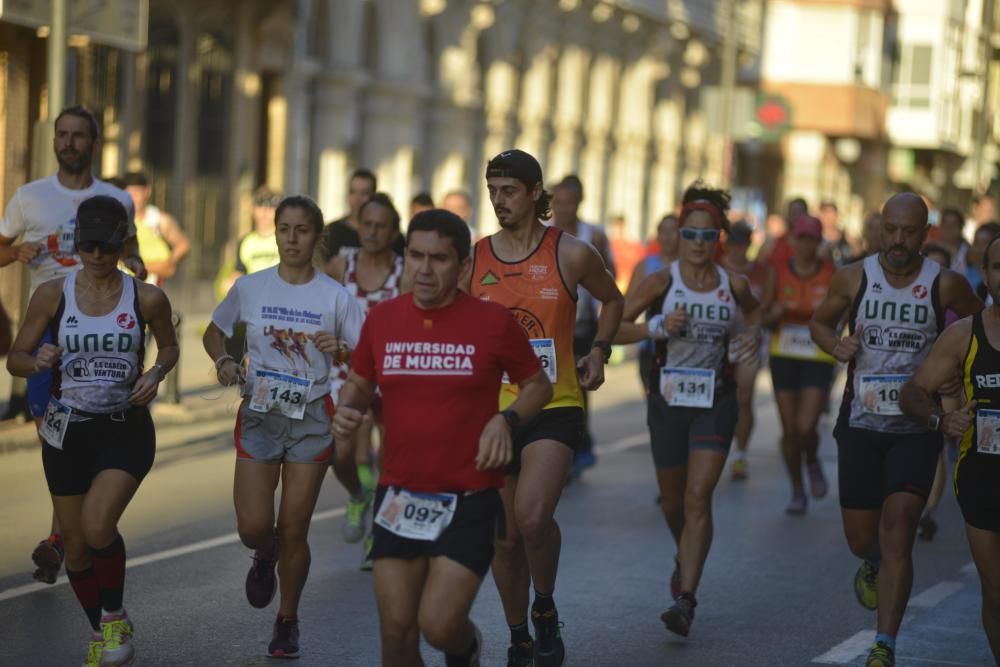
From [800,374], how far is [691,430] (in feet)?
14.2

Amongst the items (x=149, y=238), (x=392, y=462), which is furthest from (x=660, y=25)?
(x=392, y=462)

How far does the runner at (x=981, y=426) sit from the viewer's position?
7.38m

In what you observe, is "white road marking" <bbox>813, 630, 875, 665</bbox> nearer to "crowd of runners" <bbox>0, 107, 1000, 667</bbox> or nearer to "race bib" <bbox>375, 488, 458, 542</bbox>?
"crowd of runners" <bbox>0, 107, 1000, 667</bbox>

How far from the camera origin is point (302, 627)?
870 cm

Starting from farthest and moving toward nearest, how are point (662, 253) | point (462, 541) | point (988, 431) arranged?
point (662, 253), point (988, 431), point (462, 541)

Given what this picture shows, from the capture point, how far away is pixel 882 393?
27.6 feet

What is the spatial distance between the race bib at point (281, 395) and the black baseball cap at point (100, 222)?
791mm

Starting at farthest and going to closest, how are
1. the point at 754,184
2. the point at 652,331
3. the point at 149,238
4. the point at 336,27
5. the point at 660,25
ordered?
the point at 754,184
the point at 660,25
the point at 336,27
the point at 149,238
the point at 652,331

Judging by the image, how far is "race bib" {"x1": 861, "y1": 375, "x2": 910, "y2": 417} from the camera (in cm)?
837

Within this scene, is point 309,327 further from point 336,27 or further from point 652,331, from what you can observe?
point 336,27

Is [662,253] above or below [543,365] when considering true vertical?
above

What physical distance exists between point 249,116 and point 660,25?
19556 millimetres

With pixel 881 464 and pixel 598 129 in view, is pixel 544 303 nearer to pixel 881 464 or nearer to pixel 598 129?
pixel 881 464

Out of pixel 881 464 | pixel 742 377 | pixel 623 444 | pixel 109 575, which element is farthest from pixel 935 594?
pixel 623 444
